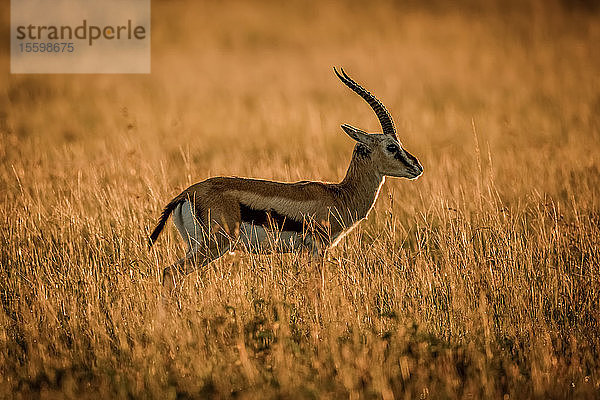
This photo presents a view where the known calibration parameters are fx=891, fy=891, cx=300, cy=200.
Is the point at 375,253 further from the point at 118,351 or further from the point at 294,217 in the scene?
the point at 118,351

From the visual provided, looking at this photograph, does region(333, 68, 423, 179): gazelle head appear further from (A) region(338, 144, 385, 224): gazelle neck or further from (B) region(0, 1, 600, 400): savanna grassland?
(B) region(0, 1, 600, 400): savanna grassland

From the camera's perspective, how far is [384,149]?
7484mm

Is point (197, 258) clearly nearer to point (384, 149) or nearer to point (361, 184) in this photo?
point (361, 184)

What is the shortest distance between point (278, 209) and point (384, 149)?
3.93 ft

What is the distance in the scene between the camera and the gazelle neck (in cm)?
753

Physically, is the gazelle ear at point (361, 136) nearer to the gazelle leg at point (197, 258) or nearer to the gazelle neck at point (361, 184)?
the gazelle neck at point (361, 184)

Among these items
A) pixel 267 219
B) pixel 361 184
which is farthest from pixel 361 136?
pixel 267 219

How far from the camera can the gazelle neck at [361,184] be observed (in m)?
7.53

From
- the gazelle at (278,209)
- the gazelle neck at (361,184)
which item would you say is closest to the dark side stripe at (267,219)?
the gazelle at (278,209)

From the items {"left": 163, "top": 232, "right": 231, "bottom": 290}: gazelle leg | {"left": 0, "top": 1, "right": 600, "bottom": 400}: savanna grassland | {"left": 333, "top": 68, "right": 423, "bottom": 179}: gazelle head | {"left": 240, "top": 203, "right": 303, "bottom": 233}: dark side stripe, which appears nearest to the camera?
{"left": 0, "top": 1, "right": 600, "bottom": 400}: savanna grassland

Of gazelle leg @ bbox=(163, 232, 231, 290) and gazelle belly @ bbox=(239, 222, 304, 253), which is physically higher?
gazelle belly @ bbox=(239, 222, 304, 253)

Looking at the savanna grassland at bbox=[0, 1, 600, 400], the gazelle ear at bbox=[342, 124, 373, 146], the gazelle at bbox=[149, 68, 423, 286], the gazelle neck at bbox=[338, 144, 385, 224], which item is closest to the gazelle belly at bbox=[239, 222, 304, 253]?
the gazelle at bbox=[149, 68, 423, 286]

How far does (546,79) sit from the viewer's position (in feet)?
64.5

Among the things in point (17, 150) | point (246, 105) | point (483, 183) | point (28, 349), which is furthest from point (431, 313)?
point (246, 105)
